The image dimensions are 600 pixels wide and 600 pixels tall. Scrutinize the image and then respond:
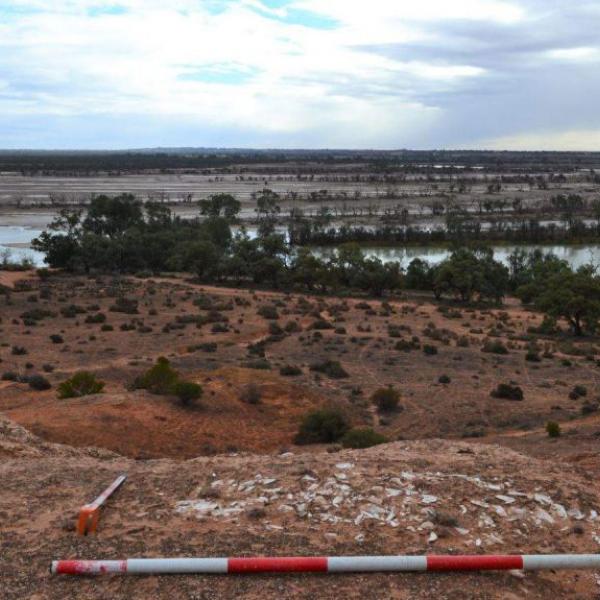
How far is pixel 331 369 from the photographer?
2578 cm

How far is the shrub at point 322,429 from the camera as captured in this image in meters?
17.4

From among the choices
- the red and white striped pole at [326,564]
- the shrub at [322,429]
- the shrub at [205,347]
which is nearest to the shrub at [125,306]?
the shrub at [205,347]

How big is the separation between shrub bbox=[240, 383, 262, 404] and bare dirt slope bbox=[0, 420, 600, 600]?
11.1m

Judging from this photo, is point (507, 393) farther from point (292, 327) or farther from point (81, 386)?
point (292, 327)

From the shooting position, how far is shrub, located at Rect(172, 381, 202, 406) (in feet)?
63.4

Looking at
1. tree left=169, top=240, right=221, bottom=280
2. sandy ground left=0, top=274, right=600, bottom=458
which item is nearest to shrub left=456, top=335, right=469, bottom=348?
sandy ground left=0, top=274, right=600, bottom=458

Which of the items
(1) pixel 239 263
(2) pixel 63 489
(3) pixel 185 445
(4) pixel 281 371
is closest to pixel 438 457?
(2) pixel 63 489

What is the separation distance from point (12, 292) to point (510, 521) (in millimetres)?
43974

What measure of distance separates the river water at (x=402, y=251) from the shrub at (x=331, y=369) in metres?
43.9

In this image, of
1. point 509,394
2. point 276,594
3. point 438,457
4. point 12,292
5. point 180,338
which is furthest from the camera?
point 12,292

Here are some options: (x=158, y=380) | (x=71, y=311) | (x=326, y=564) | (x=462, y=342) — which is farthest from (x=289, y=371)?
(x=326, y=564)

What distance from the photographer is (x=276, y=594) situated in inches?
245

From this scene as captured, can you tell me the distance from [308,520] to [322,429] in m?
10.1

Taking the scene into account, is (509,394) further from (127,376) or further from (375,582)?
(375,582)
